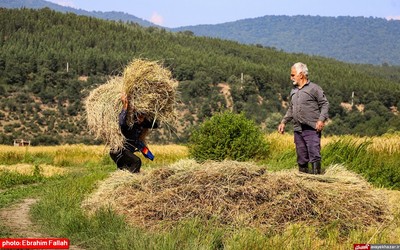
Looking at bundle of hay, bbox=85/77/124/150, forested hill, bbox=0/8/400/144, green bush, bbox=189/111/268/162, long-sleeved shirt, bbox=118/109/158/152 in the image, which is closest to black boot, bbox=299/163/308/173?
long-sleeved shirt, bbox=118/109/158/152

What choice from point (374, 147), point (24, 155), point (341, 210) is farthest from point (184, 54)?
point (341, 210)

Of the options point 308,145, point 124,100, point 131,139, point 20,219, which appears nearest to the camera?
point 20,219

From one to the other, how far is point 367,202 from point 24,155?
69.3ft

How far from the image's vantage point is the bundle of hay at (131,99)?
29.4 ft

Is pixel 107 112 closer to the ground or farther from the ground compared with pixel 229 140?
farther from the ground

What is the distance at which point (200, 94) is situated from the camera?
3378 inches

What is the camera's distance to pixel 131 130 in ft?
29.5

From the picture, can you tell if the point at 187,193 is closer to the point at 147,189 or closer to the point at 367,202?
the point at 147,189

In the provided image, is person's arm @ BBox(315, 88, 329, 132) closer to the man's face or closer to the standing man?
the standing man

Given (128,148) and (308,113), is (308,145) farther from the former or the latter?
(128,148)

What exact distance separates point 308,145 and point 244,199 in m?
2.22

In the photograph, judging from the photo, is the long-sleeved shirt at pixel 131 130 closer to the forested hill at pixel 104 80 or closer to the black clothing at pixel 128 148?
the black clothing at pixel 128 148

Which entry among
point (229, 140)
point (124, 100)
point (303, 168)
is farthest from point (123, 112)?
point (229, 140)

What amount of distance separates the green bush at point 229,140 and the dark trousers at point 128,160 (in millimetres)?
6389
